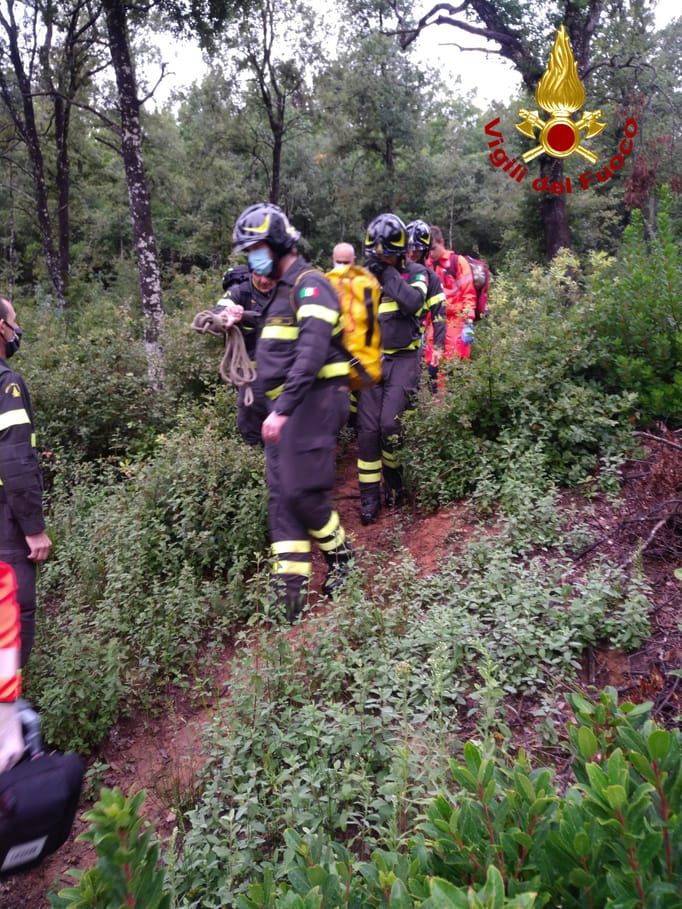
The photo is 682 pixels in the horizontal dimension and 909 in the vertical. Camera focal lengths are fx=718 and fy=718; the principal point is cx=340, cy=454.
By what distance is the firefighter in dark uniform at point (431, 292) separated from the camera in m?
6.73

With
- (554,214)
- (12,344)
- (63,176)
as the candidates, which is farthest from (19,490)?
(63,176)

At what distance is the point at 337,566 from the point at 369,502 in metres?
1.70

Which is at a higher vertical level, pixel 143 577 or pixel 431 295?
pixel 431 295

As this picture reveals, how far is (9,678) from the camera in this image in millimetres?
2074

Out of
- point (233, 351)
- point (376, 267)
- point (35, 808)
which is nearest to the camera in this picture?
point (35, 808)

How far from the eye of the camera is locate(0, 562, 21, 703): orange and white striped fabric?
2059 mm

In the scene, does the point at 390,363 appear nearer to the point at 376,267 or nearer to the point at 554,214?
the point at 376,267

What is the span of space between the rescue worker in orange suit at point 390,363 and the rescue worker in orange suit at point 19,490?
2.91 m

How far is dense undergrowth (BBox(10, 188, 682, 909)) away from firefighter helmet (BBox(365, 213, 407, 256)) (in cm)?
109

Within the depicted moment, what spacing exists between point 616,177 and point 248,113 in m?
13.0

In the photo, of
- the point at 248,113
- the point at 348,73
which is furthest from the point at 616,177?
the point at 248,113

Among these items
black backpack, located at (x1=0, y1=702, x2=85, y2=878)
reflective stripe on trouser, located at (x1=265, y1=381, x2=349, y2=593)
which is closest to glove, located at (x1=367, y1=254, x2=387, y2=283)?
reflective stripe on trouser, located at (x1=265, y1=381, x2=349, y2=593)

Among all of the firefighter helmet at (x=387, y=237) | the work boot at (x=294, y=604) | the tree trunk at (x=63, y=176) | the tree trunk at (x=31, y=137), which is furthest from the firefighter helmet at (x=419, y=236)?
the tree trunk at (x=63, y=176)

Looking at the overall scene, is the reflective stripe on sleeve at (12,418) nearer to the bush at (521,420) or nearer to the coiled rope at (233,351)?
the coiled rope at (233,351)
